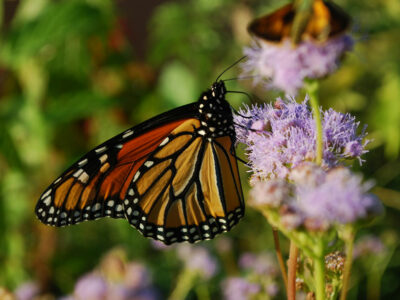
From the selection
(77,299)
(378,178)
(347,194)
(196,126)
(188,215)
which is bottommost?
(378,178)

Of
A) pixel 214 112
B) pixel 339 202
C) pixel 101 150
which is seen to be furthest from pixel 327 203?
pixel 101 150

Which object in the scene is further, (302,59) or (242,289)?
(242,289)

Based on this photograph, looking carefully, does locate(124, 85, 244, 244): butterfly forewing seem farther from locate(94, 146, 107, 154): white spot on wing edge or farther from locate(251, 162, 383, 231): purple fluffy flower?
locate(251, 162, 383, 231): purple fluffy flower

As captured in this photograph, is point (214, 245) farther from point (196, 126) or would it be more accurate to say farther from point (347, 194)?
point (347, 194)

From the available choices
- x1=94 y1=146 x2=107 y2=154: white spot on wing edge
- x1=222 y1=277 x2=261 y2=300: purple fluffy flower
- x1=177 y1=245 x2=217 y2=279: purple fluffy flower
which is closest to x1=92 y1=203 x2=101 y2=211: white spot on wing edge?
x1=94 y1=146 x2=107 y2=154: white spot on wing edge

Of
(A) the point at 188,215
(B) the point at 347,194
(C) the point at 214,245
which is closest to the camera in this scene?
(B) the point at 347,194

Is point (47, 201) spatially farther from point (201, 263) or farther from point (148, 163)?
point (201, 263)

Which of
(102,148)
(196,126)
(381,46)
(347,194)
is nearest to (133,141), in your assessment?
(102,148)
